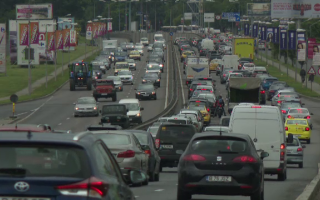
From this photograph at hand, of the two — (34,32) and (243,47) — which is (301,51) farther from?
(243,47)

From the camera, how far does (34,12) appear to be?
11281 centimetres

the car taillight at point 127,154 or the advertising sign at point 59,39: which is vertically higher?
the car taillight at point 127,154

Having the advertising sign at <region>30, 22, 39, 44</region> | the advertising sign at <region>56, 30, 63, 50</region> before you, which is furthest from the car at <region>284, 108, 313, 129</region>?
the advertising sign at <region>56, 30, 63, 50</region>

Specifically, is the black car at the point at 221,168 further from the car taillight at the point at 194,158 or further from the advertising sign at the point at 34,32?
the advertising sign at the point at 34,32

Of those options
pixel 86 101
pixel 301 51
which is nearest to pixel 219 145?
pixel 86 101

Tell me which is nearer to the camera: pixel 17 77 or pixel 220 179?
pixel 220 179

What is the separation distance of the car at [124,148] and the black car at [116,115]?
91.5 ft

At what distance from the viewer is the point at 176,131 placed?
1070 inches

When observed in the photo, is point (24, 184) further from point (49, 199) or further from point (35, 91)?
point (35, 91)

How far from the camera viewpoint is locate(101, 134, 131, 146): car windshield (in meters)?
18.5

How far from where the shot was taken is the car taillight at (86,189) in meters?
6.58

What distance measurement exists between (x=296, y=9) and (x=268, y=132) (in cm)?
8347

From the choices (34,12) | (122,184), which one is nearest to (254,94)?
(122,184)

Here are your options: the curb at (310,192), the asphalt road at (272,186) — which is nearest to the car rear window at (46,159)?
the curb at (310,192)
